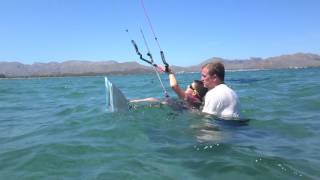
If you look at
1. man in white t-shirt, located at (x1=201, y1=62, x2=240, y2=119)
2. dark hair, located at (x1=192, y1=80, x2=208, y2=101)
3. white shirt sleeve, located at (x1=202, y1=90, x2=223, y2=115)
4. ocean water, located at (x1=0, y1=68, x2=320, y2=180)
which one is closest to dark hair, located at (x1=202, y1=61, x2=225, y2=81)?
man in white t-shirt, located at (x1=201, y1=62, x2=240, y2=119)

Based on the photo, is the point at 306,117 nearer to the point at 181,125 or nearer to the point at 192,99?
the point at 192,99

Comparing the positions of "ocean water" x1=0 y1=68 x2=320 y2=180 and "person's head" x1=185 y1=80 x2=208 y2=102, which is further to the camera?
"person's head" x1=185 y1=80 x2=208 y2=102

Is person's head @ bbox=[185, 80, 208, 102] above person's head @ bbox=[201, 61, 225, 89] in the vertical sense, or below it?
below

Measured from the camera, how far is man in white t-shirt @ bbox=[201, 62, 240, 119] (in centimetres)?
855

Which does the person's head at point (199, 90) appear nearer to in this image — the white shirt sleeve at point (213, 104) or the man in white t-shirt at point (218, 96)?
the man in white t-shirt at point (218, 96)

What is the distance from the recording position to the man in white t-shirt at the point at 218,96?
A: 855 cm

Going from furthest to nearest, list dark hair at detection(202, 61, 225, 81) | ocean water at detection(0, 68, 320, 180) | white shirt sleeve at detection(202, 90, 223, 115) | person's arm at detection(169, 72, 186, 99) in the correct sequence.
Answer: person's arm at detection(169, 72, 186, 99), dark hair at detection(202, 61, 225, 81), white shirt sleeve at detection(202, 90, 223, 115), ocean water at detection(0, 68, 320, 180)

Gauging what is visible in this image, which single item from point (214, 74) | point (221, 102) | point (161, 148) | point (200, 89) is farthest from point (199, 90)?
point (161, 148)

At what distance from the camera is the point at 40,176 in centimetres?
605

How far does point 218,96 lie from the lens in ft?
28.0

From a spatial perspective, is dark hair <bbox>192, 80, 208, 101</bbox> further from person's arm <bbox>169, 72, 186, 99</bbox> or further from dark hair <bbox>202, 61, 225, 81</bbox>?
dark hair <bbox>202, 61, 225, 81</bbox>

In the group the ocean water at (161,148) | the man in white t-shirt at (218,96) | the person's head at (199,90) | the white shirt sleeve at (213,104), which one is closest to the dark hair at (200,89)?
the person's head at (199,90)

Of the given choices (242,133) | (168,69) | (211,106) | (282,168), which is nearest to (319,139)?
(242,133)

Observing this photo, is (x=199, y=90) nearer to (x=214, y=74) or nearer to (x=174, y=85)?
(x=174, y=85)
